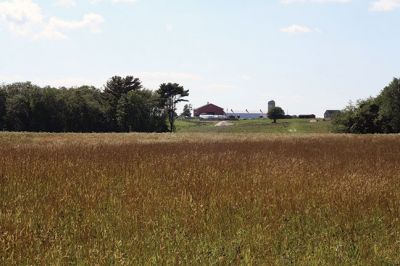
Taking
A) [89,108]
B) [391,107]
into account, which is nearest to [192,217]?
[391,107]

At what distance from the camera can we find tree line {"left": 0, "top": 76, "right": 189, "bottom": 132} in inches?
2657

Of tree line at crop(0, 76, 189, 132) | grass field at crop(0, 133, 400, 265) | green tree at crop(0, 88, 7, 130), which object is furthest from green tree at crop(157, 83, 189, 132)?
grass field at crop(0, 133, 400, 265)

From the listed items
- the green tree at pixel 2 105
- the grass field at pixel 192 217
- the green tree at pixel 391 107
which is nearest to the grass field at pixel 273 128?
the green tree at pixel 391 107

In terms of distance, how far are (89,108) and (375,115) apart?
47.2 metres

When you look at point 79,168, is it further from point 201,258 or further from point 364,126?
point 364,126

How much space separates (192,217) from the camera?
4.93 metres

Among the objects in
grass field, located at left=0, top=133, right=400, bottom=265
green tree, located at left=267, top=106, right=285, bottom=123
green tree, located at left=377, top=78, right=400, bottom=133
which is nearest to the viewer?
grass field, located at left=0, top=133, right=400, bottom=265

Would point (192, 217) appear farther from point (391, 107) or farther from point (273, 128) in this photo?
point (273, 128)

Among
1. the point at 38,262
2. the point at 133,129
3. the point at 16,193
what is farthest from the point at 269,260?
the point at 133,129

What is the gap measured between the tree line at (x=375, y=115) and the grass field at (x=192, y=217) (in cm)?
5932

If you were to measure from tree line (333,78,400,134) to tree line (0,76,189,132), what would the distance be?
30.6 m

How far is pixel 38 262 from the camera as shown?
349 cm

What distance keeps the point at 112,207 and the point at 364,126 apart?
66.3 meters

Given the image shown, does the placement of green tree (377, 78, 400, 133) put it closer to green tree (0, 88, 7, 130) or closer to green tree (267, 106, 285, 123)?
green tree (267, 106, 285, 123)
